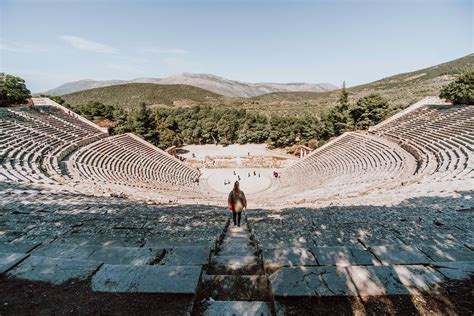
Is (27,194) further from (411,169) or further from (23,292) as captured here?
(411,169)

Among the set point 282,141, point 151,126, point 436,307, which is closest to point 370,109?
point 282,141

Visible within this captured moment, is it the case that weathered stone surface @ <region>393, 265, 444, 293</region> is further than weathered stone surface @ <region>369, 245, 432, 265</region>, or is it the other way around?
weathered stone surface @ <region>369, 245, 432, 265</region>

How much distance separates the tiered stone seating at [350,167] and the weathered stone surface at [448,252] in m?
10.3

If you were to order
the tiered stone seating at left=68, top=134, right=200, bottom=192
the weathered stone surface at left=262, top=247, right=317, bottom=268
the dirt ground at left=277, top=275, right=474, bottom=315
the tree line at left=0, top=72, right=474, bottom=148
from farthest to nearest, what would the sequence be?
1. the tree line at left=0, top=72, right=474, bottom=148
2. the tiered stone seating at left=68, top=134, right=200, bottom=192
3. the weathered stone surface at left=262, top=247, right=317, bottom=268
4. the dirt ground at left=277, top=275, right=474, bottom=315

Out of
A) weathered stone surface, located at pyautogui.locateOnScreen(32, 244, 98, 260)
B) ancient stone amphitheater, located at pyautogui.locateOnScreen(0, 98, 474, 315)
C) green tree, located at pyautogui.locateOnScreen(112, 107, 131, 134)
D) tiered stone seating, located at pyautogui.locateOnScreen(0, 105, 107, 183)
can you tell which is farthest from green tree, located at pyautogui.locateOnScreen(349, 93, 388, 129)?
weathered stone surface, located at pyautogui.locateOnScreen(32, 244, 98, 260)

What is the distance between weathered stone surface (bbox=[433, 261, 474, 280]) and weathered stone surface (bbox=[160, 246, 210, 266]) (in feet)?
8.57

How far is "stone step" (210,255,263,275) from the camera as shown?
3396 mm

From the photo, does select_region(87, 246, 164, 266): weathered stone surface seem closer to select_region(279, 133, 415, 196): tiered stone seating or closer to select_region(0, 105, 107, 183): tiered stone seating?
select_region(0, 105, 107, 183): tiered stone seating

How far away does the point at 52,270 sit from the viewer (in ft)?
9.70

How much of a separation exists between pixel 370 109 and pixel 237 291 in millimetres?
40215

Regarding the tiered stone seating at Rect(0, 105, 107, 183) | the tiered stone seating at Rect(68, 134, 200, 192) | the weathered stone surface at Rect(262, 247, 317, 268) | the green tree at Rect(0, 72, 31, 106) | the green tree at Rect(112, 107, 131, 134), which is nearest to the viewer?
the weathered stone surface at Rect(262, 247, 317, 268)

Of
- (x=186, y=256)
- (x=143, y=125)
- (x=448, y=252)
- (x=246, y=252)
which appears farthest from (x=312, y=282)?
(x=143, y=125)

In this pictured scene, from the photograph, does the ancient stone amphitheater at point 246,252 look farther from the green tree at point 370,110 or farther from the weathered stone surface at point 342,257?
the green tree at point 370,110

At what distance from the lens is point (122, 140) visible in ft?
96.9
